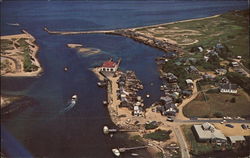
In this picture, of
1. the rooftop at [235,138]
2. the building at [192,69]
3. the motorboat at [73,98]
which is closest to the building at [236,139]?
the rooftop at [235,138]

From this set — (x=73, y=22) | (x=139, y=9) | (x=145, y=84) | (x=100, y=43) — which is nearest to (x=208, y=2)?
(x=139, y=9)

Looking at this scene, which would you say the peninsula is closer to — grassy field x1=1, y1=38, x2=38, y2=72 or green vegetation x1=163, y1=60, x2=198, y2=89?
green vegetation x1=163, y1=60, x2=198, y2=89

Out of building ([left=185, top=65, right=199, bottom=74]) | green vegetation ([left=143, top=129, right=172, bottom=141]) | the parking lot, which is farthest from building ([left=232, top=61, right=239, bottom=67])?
green vegetation ([left=143, top=129, right=172, bottom=141])

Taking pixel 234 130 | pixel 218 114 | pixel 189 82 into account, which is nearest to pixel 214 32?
pixel 189 82

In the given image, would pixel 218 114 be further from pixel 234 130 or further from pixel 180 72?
pixel 180 72

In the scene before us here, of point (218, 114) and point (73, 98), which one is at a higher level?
point (73, 98)

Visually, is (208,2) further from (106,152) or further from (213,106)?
(106,152)
